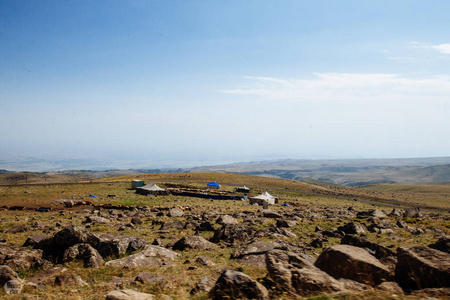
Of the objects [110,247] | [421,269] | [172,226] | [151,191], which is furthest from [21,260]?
[151,191]

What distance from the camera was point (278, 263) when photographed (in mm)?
9523

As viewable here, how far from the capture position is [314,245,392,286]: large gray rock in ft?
31.6

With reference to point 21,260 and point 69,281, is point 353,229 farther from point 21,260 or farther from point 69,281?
point 21,260

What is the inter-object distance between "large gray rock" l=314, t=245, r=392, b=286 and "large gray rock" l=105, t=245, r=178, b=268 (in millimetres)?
7212

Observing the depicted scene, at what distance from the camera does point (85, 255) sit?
1309 cm

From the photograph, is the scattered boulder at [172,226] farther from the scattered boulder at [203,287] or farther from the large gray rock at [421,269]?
the large gray rock at [421,269]

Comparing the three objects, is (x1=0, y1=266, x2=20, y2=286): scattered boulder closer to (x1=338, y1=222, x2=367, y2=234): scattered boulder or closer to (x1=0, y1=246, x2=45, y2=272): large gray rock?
(x1=0, y1=246, x2=45, y2=272): large gray rock

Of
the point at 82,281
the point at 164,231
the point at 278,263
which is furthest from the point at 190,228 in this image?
the point at 278,263

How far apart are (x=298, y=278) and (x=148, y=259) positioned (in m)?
7.83

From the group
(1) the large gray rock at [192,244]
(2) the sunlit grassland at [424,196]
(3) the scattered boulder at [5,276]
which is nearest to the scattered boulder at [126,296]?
(3) the scattered boulder at [5,276]

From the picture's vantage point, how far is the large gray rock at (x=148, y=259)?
12.9 m

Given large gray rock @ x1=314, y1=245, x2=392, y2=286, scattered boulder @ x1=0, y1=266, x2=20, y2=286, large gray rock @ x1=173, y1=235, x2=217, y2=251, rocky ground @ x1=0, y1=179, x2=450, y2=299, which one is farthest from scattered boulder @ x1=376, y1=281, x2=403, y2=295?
scattered boulder @ x1=0, y1=266, x2=20, y2=286

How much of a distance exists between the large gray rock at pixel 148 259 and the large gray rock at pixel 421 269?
371 inches

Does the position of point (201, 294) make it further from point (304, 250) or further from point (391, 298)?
point (304, 250)
